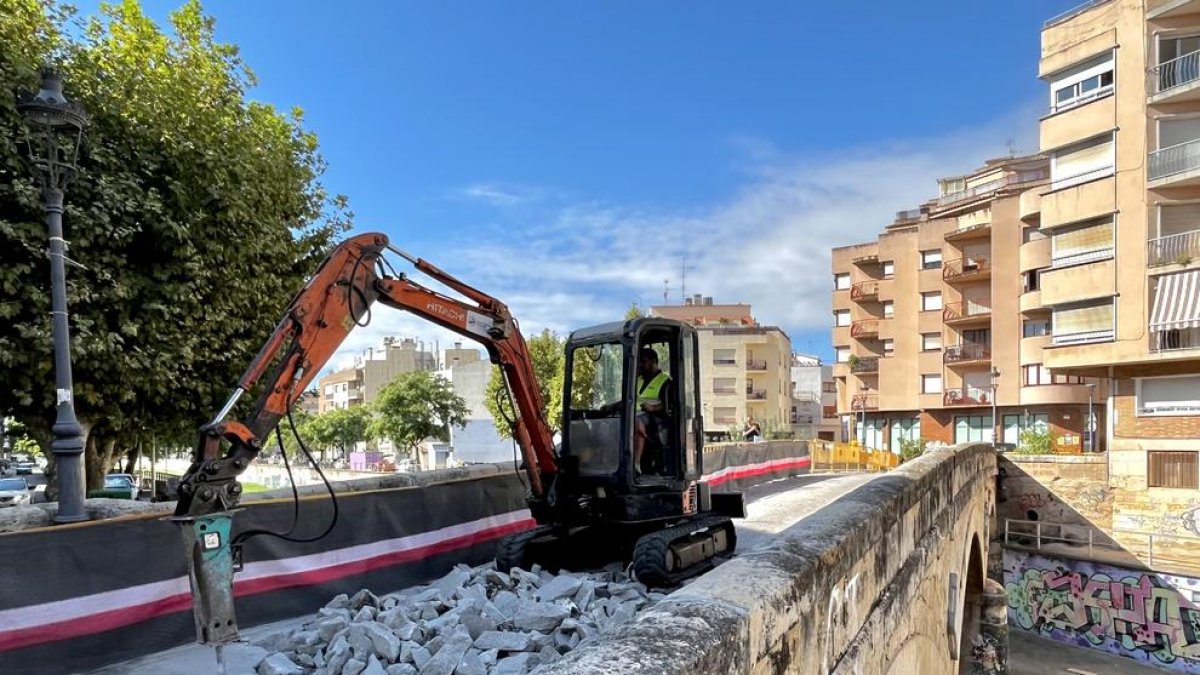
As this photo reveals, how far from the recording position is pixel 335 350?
5699 mm

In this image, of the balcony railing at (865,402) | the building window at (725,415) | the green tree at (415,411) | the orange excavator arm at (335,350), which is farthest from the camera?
the building window at (725,415)

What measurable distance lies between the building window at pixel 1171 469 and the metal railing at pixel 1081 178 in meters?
8.94

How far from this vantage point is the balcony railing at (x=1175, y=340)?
70.9ft

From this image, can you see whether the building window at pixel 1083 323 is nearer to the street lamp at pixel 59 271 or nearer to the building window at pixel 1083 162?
the building window at pixel 1083 162

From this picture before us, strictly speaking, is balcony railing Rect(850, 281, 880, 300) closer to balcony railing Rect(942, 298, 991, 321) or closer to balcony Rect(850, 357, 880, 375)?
balcony Rect(850, 357, 880, 375)

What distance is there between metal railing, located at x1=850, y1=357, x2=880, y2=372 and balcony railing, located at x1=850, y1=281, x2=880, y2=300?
369cm

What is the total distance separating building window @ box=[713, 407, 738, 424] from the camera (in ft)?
176

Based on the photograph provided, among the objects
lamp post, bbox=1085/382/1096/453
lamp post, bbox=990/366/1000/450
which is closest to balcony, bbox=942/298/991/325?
lamp post, bbox=990/366/1000/450

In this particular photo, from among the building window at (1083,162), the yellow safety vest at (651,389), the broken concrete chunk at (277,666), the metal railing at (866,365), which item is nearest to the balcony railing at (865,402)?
the metal railing at (866,365)

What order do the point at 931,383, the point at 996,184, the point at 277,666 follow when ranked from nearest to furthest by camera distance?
the point at 277,666
the point at 931,383
the point at 996,184

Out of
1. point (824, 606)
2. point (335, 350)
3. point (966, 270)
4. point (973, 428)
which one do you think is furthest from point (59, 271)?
point (966, 270)

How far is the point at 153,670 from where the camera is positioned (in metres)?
5.00

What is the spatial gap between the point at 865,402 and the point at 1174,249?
20302 millimetres

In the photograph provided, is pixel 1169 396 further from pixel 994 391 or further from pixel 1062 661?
pixel 994 391
